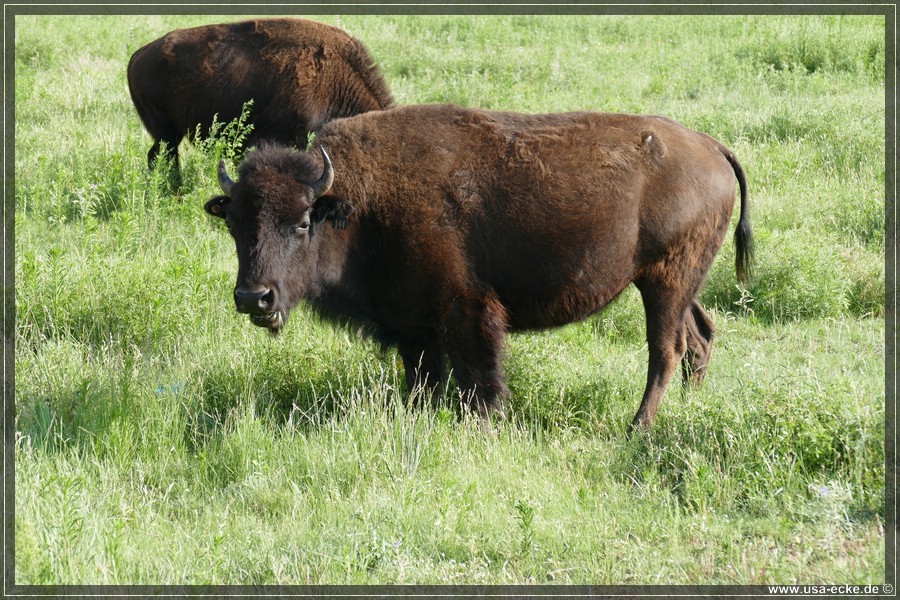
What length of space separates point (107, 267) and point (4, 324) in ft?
3.20

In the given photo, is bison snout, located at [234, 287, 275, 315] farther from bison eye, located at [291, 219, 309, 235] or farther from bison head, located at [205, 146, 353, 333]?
bison eye, located at [291, 219, 309, 235]

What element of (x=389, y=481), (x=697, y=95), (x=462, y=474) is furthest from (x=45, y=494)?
(x=697, y=95)

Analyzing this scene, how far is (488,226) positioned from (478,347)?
32.3 inches

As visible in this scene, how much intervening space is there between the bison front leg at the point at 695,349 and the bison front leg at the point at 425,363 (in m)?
1.88

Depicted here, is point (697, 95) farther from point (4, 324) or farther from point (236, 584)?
point (236, 584)

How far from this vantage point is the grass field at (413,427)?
457 cm

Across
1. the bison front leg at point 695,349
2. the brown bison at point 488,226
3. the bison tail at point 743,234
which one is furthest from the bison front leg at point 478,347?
the bison tail at point 743,234

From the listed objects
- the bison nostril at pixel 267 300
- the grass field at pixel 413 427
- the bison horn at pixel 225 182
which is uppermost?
the bison horn at pixel 225 182

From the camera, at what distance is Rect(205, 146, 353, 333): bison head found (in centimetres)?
591

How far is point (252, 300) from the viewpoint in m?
5.77

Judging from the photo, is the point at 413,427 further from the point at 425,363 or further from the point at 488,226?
the point at 488,226

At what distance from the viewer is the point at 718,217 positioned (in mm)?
6754

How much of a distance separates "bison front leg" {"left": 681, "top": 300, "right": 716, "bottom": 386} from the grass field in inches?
6.4

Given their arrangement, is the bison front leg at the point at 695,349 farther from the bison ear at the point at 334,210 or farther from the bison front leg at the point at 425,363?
the bison ear at the point at 334,210
